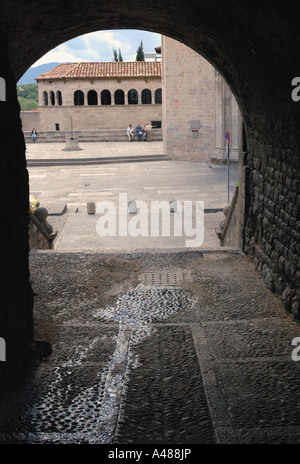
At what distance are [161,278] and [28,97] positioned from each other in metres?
119

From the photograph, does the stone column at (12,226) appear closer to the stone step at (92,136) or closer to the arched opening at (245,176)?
the arched opening at (245,176)

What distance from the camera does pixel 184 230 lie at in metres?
14.9

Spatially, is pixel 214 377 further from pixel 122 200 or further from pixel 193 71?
pixel 193 71

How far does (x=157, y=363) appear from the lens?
5484 mm

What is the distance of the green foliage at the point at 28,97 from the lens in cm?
10812

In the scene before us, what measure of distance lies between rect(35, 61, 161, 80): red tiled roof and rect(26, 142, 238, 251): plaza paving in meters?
13.8

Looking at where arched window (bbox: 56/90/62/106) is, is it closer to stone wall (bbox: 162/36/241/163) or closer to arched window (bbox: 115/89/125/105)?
arched window (bbox: 115/89/125/105)

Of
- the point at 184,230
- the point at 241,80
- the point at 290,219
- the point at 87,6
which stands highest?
the point at 87,6

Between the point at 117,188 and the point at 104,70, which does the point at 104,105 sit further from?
the point at 117,188

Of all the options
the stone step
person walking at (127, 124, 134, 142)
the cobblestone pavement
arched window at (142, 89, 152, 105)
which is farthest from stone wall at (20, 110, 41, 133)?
the cobblestone pavement

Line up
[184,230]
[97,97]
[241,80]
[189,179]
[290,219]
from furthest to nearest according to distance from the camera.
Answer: [97,97], [189,179], [184,230], [241,80], [290,219]

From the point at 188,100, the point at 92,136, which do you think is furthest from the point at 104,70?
the point at 188,100

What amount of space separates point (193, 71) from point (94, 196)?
11692 mm

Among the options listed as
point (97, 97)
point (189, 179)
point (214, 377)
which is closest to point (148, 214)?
point (189, 179)
